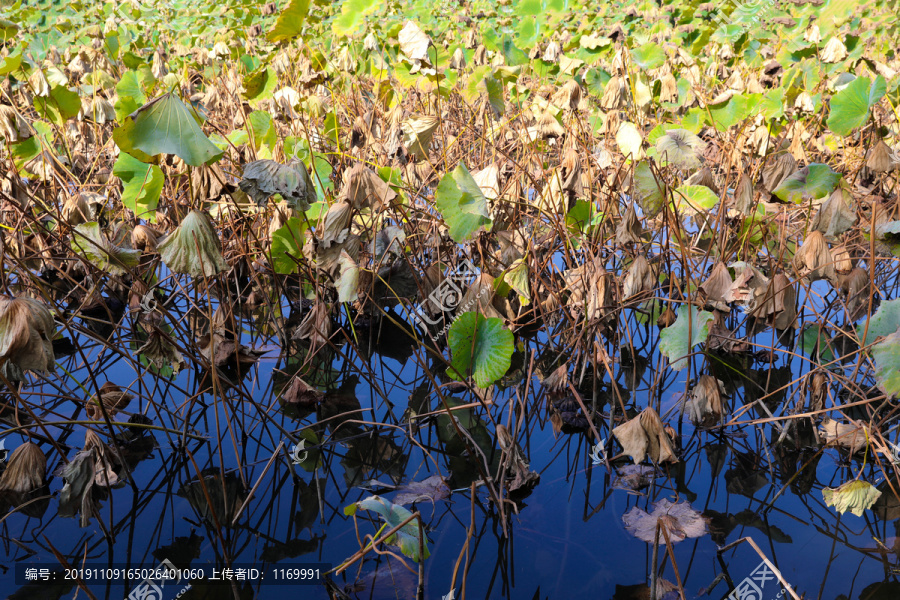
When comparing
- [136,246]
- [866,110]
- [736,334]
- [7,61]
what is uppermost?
[7,61]

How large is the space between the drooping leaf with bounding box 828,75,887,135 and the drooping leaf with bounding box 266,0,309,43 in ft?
4.19

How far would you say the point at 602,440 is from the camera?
1469 millimetres

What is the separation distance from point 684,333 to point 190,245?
97 cm

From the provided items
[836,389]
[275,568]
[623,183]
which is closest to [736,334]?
[836,389]

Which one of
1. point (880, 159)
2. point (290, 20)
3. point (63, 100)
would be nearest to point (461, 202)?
point (290, 20)

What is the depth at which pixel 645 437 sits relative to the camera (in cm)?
122

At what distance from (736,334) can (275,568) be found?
56.7 inches

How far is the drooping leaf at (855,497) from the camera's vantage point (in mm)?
1119

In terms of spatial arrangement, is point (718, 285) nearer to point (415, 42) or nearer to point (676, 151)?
point (676, 151)

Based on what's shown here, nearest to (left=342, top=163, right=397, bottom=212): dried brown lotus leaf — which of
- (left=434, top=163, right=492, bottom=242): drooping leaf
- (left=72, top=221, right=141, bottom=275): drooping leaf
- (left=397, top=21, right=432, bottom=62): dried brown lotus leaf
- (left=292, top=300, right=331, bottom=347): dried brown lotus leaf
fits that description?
(left=434, top=163, right=492, bottom=242): drooping leaf

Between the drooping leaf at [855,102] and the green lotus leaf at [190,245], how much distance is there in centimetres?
137

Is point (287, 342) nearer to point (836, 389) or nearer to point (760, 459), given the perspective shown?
point (760, 459)

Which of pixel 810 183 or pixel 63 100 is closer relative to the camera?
pixel 810 183

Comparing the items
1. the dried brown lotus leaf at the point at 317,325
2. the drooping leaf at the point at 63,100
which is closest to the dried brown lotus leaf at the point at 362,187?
the dried brown lotus leaf at the point at 317,325
